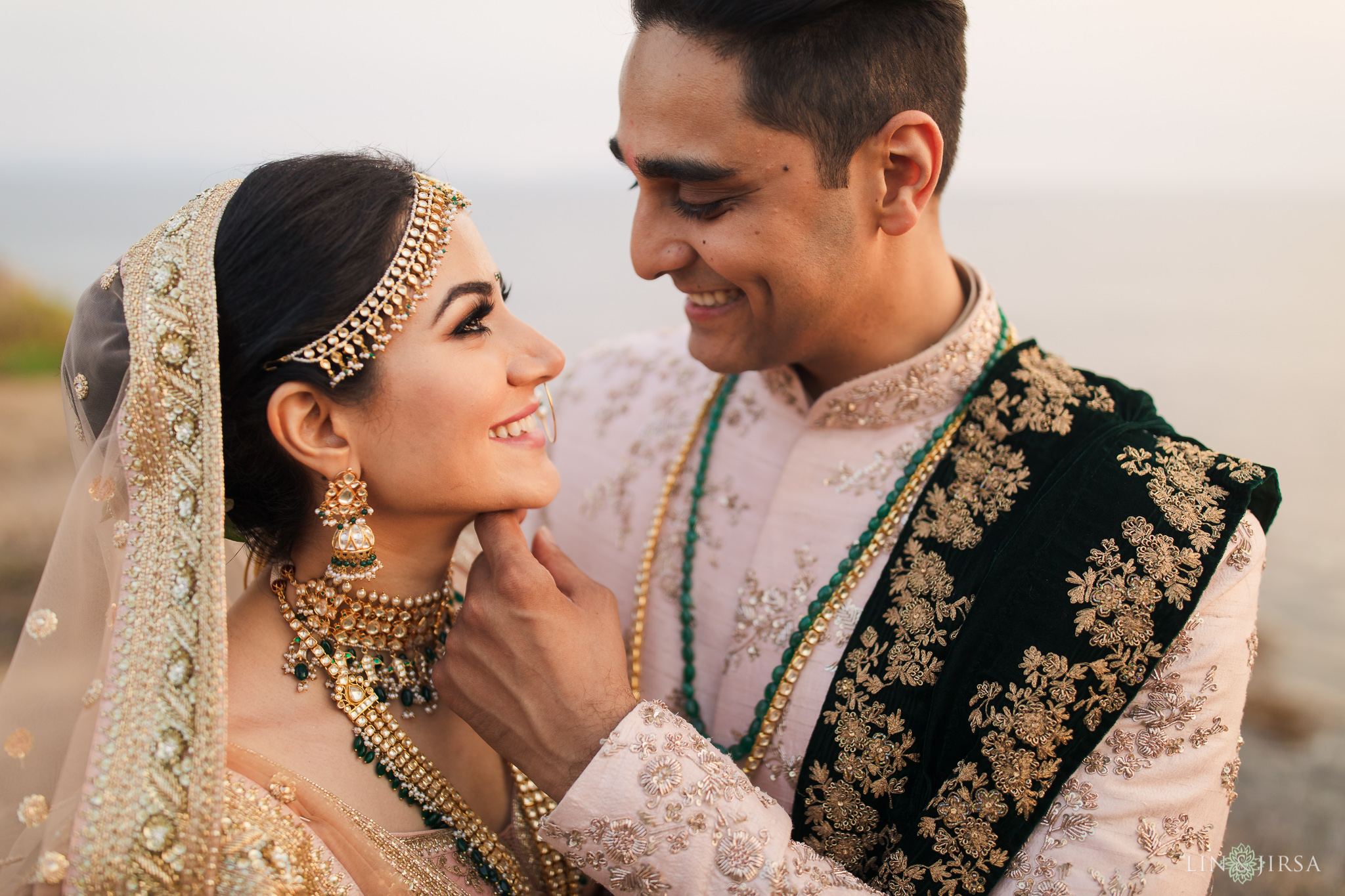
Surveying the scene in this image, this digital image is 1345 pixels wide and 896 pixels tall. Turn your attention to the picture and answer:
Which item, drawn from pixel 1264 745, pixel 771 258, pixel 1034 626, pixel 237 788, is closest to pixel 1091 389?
pixel 1034 626

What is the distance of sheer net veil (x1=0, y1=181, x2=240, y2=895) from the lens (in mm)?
1179

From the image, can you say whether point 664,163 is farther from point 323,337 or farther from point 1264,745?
point 1264,745

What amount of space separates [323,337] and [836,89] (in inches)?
39.8

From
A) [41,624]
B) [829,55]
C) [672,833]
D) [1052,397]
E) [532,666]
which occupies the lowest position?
[41,624]

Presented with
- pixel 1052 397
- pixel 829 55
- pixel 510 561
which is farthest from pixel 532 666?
pixel 829 55

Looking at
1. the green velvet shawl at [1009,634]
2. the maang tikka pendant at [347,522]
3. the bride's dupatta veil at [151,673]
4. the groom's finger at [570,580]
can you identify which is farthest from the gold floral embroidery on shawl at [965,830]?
the maang tikka pendant at [347,522]

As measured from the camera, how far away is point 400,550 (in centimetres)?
155

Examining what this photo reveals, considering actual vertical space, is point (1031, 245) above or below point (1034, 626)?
above

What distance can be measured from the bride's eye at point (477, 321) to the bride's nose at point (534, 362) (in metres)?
0.07

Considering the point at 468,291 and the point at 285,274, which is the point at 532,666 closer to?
the point at 468,291

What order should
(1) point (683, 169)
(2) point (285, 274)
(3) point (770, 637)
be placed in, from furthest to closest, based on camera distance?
(3) point (770, 637) < (1) point (683, 169) < (2) point (285, 274)

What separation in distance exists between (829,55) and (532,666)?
121 cm

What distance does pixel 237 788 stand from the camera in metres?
1.26

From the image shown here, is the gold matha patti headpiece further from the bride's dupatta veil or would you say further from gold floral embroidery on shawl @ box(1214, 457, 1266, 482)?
gold floral embroidery on shawl @ box(1214, 457, 1266, 482)
